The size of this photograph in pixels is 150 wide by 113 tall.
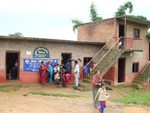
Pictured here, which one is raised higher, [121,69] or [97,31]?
[97,31]

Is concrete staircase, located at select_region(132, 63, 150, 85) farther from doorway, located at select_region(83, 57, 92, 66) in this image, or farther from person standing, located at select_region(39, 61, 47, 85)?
person standing, located at select_region(39, 61, 47, 85)

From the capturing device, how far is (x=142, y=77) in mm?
23812

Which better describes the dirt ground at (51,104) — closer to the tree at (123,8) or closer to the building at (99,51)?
the building at (99,51)

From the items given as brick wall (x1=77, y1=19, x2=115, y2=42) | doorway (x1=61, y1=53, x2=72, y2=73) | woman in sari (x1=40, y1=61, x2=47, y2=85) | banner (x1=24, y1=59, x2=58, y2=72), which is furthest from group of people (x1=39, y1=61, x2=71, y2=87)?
brick wall (x1=77, y1=19, x2=115, y2=42)

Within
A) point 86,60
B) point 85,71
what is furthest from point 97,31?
point 85,71

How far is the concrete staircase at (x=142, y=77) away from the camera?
23.5 metres

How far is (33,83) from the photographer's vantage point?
1844 cm

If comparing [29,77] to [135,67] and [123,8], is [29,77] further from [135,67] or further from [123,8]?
[123,8]

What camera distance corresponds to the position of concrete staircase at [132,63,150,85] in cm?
2347

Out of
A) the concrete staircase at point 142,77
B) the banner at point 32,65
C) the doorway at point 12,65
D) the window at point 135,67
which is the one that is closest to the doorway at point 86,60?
the banner at point 32,65

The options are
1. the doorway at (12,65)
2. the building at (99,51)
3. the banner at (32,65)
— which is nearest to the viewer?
the building at (99,51)

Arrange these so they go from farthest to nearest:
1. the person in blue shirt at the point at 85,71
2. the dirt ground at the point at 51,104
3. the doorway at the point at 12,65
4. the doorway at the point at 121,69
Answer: the doorway at the point at 121,69 < the person in blue shirt at the point at 85,71 < the doorway at the point at 12,65 < the dirt ground at the point at 51,104

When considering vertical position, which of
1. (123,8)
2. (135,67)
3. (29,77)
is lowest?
(29,77)

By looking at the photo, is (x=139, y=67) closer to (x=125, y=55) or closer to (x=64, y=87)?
(x=125, y=55)
